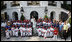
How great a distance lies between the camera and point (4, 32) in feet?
48.9

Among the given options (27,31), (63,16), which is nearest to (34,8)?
(63,16)

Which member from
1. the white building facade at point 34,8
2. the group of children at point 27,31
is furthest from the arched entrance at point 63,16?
the group of children at point 27,31

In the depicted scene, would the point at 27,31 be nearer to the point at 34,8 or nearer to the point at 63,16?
the point at 34,8

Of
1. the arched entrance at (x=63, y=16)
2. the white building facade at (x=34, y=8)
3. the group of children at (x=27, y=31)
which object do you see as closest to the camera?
the group of children at (x=27, y=31)

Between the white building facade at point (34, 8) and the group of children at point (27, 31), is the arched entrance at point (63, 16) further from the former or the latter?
the group of children at point (27, 31)

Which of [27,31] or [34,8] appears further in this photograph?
[34,8]

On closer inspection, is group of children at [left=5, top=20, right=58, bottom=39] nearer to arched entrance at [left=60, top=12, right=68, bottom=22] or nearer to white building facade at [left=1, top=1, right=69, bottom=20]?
white building facade at [left=1, top=1, right=69, bottom=20]

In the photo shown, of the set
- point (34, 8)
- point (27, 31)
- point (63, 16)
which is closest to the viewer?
point (27, 31)

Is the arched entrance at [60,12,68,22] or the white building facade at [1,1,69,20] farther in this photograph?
the arched entrance at [60,12,68,22]

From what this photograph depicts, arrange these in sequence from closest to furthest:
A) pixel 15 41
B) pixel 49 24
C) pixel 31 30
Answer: pixel 15 41 → pixel 31 30 → pixel 49 24

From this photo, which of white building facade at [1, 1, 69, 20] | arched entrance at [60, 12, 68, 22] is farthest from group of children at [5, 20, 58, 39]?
arched entrance at [60, 12, 68, 22]

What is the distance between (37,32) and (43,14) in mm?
5453

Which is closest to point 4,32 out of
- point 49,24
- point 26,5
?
point 49,24

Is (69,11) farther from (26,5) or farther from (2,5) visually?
(2,5)
